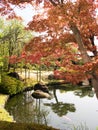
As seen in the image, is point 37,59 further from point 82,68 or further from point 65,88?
point 65,88

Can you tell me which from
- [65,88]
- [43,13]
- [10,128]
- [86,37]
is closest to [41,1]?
[43,13]

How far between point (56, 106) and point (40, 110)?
3812 millimetres

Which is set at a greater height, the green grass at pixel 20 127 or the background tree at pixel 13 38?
the background tree at pixel 13 38

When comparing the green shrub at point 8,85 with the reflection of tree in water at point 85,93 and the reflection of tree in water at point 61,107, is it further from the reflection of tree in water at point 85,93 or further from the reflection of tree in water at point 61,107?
the reflection of tree in water at point 85,93

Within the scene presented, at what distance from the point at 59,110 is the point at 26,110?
12.5 feet

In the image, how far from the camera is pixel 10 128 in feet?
30.3

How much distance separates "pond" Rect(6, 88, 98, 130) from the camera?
24.8m

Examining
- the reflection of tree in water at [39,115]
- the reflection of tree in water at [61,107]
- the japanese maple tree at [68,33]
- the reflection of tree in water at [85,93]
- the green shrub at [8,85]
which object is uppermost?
the japanese maple tree at [68,33]

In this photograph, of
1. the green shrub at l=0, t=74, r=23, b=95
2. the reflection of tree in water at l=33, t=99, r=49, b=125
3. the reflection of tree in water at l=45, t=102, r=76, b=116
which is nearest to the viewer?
the reflection of tree in water at l=33, t=99, r=49, b=125

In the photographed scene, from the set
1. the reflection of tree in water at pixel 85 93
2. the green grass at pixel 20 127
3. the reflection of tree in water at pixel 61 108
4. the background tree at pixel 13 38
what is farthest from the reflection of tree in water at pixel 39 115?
the background tree at pixel 13 38

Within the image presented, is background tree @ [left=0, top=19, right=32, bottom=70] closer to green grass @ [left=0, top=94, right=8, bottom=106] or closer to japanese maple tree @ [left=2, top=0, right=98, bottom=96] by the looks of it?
green grass @ [left=0, top=94, right=8, bottom=106]

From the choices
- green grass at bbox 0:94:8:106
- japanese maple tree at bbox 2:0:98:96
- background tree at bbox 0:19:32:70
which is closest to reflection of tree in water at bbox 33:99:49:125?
green grass at bbox 0:94:8:106

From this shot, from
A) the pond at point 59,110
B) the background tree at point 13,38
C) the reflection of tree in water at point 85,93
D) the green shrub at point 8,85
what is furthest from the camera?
the background tree at point 13,38

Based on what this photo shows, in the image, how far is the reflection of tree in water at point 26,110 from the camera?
2523 cm
